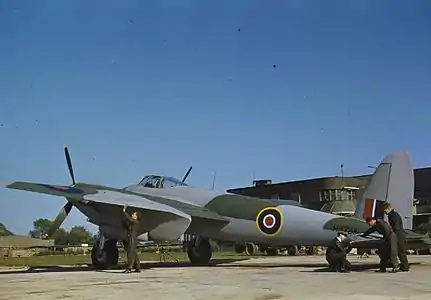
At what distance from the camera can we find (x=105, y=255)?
18.8 metres

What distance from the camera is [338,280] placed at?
41.2 ft

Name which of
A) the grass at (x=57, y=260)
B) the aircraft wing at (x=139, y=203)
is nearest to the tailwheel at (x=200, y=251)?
the grass at (x=57, y=260)

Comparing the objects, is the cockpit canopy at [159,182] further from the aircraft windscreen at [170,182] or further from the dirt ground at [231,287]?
the dirt ground at [231,287]

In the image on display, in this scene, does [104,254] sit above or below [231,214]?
below

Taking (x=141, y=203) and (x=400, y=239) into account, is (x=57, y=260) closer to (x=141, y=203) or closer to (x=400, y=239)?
(x=141, y=203)

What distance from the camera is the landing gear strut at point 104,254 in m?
18.8

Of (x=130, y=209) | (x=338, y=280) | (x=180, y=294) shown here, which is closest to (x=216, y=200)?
(x=130, y=209)

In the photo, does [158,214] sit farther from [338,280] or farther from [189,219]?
[338,280]

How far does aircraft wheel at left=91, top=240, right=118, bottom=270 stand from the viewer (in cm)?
1880

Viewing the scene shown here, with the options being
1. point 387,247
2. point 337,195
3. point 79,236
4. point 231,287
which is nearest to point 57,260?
point 387,247

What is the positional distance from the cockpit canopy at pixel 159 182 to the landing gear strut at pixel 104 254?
2.95 meters

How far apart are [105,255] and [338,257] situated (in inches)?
286

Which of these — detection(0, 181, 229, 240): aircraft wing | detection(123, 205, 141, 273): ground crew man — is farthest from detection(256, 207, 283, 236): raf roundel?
detection(123, 205, 141, 273): ground crew man

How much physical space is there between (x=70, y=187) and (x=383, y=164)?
10103mm
